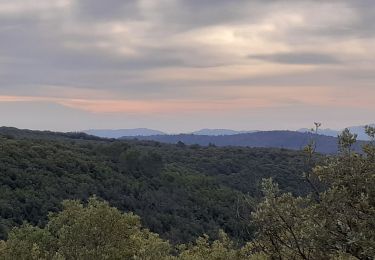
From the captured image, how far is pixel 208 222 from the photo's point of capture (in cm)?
6706

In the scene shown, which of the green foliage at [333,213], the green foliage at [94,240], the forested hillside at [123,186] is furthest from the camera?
the forested hillside at [123,186]

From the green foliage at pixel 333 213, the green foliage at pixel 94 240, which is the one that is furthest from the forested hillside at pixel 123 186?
the green foliage at pixel 333 213

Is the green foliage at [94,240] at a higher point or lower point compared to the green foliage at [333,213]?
lower

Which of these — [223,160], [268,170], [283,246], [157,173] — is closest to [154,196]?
[157,173]

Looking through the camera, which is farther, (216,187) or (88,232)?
(216,187)

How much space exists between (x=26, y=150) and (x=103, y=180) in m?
12.8

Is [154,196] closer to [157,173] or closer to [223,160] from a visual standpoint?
[157,173]

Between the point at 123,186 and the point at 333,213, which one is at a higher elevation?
the point at 333,213

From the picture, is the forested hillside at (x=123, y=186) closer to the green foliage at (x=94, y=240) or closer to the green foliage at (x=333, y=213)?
the green foliage at (x=94, y=240)

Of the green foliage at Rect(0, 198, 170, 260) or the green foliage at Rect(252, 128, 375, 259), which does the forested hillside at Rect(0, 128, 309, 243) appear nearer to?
the green foliage at Rect(0, 198, 170, 260)

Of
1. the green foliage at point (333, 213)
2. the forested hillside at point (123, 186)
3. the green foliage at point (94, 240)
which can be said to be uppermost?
the green foliage at point (333, 213)

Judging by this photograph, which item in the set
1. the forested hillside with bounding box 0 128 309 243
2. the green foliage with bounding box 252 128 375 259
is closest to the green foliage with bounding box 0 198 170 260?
the green foliage with bounding box 252 128 375 259

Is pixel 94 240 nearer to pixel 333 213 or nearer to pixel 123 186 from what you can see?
pixel 333 213

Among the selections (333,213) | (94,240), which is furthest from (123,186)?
(333,213)
